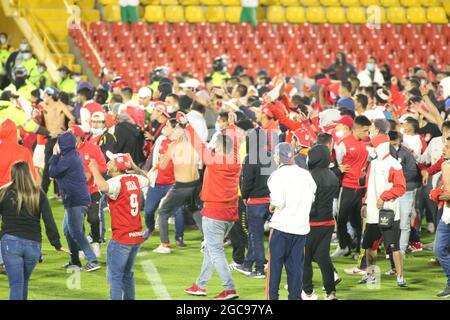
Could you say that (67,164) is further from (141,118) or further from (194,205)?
(141,118)

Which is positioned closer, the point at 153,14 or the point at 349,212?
the point at 349,212

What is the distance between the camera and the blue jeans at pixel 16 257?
9305 millimetres

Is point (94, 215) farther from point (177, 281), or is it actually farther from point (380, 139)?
point (380, 139)

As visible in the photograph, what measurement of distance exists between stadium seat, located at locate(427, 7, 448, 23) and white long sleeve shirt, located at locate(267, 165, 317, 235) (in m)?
20.1

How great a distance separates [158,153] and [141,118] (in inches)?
76.2

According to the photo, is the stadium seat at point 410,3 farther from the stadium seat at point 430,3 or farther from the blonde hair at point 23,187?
the blonde hair at point 23,187

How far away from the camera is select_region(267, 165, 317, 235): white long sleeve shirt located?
31.8 feet

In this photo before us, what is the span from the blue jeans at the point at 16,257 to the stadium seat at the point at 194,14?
61.4 ft

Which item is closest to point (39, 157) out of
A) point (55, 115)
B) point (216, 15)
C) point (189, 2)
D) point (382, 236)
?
point (55, 115)

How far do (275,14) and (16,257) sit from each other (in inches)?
775

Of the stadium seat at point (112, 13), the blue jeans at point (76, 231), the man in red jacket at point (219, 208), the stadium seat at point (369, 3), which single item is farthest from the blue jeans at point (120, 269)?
the stadium seat at point (369, 3)

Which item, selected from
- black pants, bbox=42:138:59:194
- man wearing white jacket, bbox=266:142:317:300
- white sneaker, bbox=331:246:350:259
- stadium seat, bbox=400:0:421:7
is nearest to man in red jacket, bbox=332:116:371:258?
white sneaker, bbox=331:246:350:259

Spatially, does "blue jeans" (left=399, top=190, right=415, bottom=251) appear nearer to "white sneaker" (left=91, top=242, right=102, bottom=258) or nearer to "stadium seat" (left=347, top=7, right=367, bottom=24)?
"white sneaker" (left=91, top=242, right=102, bottom=258)

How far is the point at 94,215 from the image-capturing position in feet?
43.2
